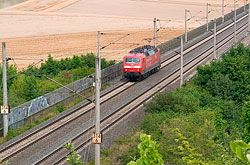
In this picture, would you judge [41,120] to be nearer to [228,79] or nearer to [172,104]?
[172,104]

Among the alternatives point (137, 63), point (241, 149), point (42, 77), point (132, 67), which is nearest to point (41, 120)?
point (132, 67)

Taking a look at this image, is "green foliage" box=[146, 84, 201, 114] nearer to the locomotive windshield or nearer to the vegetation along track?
the vegetation along track

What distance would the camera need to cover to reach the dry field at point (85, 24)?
9038 cm

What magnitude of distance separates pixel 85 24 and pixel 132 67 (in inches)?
2425

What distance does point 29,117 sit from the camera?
4341 cm

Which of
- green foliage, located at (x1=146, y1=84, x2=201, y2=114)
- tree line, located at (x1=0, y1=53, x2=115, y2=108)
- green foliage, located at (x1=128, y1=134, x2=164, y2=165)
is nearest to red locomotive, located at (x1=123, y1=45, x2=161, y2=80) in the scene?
tree line, located at (x1=0, y1=53, x2=115, y2=108)

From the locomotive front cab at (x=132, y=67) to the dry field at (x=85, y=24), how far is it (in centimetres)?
2370

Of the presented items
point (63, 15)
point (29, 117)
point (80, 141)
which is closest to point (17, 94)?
point (29, 117)

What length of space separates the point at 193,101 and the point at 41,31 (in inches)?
2767

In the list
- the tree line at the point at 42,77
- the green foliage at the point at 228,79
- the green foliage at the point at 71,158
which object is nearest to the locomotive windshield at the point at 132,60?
the tree line at the point at 42,77

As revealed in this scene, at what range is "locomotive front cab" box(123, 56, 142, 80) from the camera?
56.5m

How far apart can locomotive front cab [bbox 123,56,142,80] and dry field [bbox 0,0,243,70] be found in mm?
23698

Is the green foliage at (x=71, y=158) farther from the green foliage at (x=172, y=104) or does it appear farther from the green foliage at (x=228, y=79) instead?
the green foliage at (x=228, y=79)

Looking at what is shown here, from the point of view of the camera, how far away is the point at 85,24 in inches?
4574
